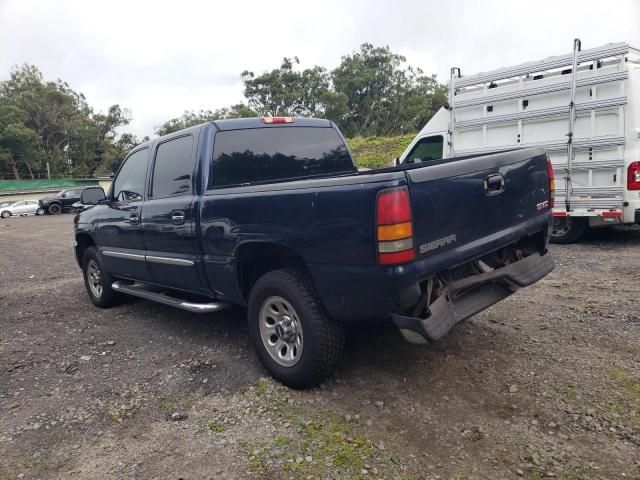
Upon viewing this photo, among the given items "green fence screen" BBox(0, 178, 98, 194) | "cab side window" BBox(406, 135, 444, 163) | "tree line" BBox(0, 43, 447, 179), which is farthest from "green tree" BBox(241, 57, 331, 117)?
"cab side window" BBox(406, 135, 444, 163)

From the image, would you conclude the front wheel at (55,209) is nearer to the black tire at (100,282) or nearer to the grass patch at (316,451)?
the black tire at (100,282)

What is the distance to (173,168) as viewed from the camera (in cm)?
406

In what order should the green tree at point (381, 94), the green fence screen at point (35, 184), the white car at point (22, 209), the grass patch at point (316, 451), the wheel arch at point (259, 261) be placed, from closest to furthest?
the grass patch at point (316, 451)
the wheel arch at point (259, 261)
the white car at point (22, 209)
the green fence screen at point (35, 184)
the green tree at point (381, 94)

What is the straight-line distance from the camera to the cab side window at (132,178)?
14.9ft

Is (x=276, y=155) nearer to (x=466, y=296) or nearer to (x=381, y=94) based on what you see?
(x=466, y=296)

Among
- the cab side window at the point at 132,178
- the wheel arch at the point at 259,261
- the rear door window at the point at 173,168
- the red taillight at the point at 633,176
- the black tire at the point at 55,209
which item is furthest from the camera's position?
the black tire at the point at 55,209

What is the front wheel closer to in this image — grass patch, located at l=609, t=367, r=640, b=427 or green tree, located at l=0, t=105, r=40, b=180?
green tree, located at l=0, t=105, r=40, b=180

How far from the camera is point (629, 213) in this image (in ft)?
21.8

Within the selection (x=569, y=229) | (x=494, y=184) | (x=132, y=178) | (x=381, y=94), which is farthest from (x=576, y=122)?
(x=381, y=94)

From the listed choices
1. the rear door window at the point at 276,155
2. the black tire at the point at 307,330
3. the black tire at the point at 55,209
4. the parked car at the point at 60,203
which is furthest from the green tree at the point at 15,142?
the black tire at the point at 307,330

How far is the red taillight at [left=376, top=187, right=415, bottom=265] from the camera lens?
2.44 metres

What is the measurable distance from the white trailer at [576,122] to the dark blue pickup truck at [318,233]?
150 inches

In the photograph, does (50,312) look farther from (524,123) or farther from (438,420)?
(524,123)

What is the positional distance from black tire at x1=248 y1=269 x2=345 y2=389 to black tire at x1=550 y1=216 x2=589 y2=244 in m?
5.66
